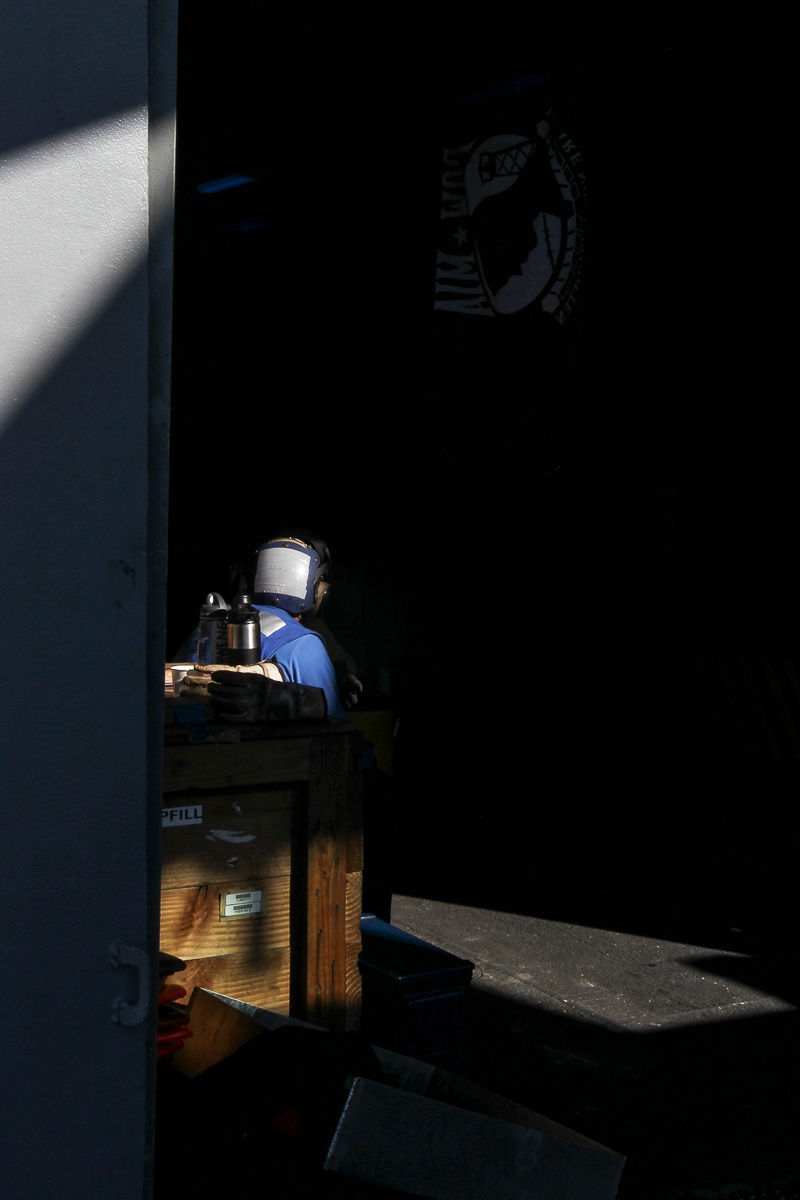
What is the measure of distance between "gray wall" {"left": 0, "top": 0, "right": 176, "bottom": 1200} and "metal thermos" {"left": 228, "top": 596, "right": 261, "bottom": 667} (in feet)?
8.50

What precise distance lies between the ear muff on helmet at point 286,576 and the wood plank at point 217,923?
172 centimetres

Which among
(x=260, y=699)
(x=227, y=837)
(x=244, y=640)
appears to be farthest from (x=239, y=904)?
(x=244, y=640)

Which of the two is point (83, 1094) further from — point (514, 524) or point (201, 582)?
point (201, 582)

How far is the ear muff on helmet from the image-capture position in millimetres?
5133

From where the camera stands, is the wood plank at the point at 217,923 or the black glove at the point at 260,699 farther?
the black glove at the point at 260,699

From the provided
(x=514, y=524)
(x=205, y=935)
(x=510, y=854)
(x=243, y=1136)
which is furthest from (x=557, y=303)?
(x=514, y=524)

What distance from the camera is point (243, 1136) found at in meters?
2.60

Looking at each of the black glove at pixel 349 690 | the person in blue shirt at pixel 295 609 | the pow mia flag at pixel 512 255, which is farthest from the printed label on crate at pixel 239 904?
the pow mia flag at pixel 512 255

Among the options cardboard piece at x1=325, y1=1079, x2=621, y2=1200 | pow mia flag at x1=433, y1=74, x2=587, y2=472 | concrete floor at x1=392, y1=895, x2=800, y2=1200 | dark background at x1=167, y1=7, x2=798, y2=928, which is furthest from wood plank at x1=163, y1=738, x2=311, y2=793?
pow mia flag at x1=433, y1=74, x2=587, y2=472

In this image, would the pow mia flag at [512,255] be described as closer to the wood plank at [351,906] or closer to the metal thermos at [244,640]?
the metal thermos at [244,640]

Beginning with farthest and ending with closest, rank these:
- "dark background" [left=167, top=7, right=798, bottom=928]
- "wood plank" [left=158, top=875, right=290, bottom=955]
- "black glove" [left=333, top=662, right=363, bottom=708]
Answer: "dark background" [left=167, top=7, right=798, bottom=928] < "black glove" [left=333, top=662, right=363, bottom=708] < "wood plank" [left=158, top=875, right=290, bottom=955]

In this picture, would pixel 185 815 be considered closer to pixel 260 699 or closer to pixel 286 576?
pixel 260 699

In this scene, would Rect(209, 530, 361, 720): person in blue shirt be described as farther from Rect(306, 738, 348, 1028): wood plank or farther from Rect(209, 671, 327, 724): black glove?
Rect(306, 738, 348, 1028): wood plank

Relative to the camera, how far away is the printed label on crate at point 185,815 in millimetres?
3475
